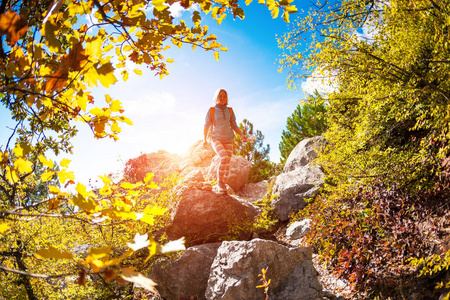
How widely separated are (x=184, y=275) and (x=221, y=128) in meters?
2.83

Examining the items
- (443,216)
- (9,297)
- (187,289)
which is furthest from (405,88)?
(9,297)

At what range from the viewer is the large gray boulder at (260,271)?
3.04m

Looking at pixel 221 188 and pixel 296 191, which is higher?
pixel 221 188

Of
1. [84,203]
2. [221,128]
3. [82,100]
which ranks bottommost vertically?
[84,203]

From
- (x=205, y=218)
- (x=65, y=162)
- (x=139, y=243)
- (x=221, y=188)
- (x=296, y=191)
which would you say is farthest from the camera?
(x=296, y=191)

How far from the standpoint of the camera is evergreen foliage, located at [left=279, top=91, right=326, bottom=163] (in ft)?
38.7

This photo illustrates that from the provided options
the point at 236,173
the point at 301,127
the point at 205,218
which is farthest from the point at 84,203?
the point at 301,127

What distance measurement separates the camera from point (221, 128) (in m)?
4.64

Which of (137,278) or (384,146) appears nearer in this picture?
(137,278)

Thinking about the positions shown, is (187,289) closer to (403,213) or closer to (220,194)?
(220,194)

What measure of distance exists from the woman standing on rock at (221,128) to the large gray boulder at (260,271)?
1721 mm

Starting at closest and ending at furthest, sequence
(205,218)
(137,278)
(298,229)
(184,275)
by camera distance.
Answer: (137,278) → (184,275) → (205,218) → (298,229)

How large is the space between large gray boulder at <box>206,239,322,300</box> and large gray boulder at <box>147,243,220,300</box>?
79cm

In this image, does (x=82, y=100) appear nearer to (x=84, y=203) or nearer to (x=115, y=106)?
(x=115, y=106)
